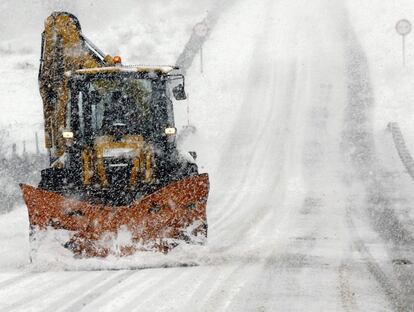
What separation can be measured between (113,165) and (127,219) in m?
1.05

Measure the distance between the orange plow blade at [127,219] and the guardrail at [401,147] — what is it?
26.2 feet

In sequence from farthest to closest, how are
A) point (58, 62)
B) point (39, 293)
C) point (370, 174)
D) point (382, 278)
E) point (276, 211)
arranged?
point (370, 174), point (276, 211), point (58, 62), point (382, 278), point (39, 293)

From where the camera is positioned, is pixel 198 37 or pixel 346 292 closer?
pixel 346 292

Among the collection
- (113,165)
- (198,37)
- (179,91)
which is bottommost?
(113,165)

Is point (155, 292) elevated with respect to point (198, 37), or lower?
lower

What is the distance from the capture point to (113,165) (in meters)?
8.98

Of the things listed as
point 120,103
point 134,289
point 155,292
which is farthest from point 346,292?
point 120,103

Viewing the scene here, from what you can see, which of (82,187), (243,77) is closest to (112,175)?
(82,187)

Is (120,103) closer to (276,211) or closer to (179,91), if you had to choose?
(179,91)

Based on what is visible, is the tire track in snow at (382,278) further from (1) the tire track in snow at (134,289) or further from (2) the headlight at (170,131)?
(2) the headlight at (170,131)

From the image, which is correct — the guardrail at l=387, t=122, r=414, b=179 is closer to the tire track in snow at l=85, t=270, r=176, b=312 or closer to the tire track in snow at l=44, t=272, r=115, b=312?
the tire track in snow at l=85, t=270, r=176, b=312

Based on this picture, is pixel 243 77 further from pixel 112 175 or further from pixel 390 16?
pixel 112 175

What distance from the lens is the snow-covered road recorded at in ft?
20.8

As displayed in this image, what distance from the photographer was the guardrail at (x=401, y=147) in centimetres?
1615
